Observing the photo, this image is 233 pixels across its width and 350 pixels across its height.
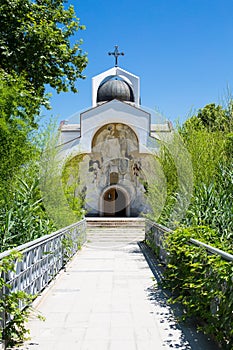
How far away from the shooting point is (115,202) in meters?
24.5

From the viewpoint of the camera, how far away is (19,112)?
7.05 m

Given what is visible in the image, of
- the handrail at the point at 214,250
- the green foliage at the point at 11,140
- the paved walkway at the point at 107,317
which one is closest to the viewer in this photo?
the handrail at the point at 214,250

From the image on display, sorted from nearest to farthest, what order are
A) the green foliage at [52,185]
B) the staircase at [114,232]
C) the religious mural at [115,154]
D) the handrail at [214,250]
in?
the handrail at [214,250] < the green foliage at [52,185] < the staircase at [114,232] < the religious mural at [115,154]

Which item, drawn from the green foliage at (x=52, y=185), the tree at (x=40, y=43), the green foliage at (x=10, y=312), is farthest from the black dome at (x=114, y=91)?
the green foliage at (x=10, y=312)

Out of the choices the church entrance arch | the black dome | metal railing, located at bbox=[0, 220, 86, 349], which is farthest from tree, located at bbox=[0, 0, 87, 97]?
the black dome

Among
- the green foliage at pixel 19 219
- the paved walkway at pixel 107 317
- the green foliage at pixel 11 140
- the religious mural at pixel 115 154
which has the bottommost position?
the paved walkway at pixel 107 317

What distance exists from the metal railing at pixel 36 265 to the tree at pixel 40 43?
167 inches

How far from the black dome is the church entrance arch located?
20.6ft

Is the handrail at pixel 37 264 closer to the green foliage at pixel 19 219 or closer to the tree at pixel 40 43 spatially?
the green foliage at pixel 19 219

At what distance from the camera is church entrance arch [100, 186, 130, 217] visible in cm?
2361

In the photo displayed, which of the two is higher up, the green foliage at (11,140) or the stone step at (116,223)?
the green foliage at (11,140)

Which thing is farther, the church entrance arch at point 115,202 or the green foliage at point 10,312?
the church entrance arch at point 115,202

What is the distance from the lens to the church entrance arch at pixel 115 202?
23.6 metres

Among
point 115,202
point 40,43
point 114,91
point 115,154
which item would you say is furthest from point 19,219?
point 114,91
